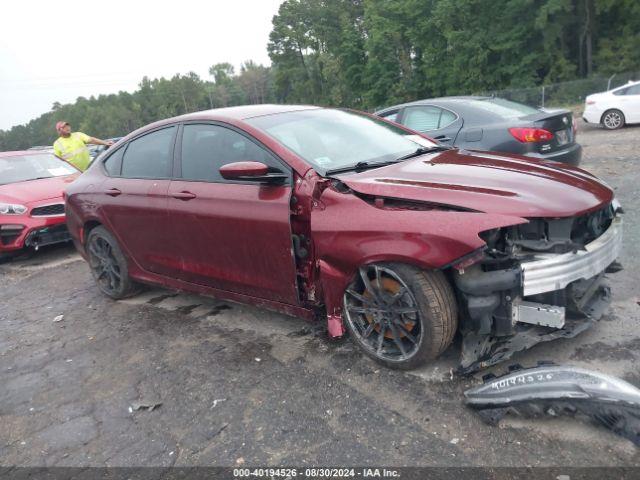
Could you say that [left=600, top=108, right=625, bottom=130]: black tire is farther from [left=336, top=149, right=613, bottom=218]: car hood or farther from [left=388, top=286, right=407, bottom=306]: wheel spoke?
[left=388, top=286, right=407, bottom=306]: wheel spoke

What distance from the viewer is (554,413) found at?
96.9 inches

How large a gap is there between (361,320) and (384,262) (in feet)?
1.54

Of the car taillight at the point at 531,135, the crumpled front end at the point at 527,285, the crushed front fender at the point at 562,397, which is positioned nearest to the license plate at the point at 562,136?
the car taillight at the point at 531,135

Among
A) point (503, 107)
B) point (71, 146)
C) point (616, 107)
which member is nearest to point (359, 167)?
point (503, 107)

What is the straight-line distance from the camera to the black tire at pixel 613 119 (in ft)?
44.1

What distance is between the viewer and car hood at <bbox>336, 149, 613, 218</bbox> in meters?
2.65

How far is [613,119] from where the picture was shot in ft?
44.5

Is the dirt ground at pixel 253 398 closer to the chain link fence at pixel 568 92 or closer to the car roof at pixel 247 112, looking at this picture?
the car roof at pixel 247 112

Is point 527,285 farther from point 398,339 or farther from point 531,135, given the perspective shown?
point 531,135

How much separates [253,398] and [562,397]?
5.48 ft

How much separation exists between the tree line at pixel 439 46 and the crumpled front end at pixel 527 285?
3227cm

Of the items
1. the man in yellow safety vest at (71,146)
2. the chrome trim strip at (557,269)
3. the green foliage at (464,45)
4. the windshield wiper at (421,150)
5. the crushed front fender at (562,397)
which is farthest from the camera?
the green foliage at (464,45)

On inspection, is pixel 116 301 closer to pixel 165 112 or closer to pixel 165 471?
pixel 165 471

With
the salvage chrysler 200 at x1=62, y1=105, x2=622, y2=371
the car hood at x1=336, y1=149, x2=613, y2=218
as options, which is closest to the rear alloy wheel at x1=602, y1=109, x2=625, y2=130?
the salvage chrysler 200 at x1=62, y1=105, x2=622, y2=371
